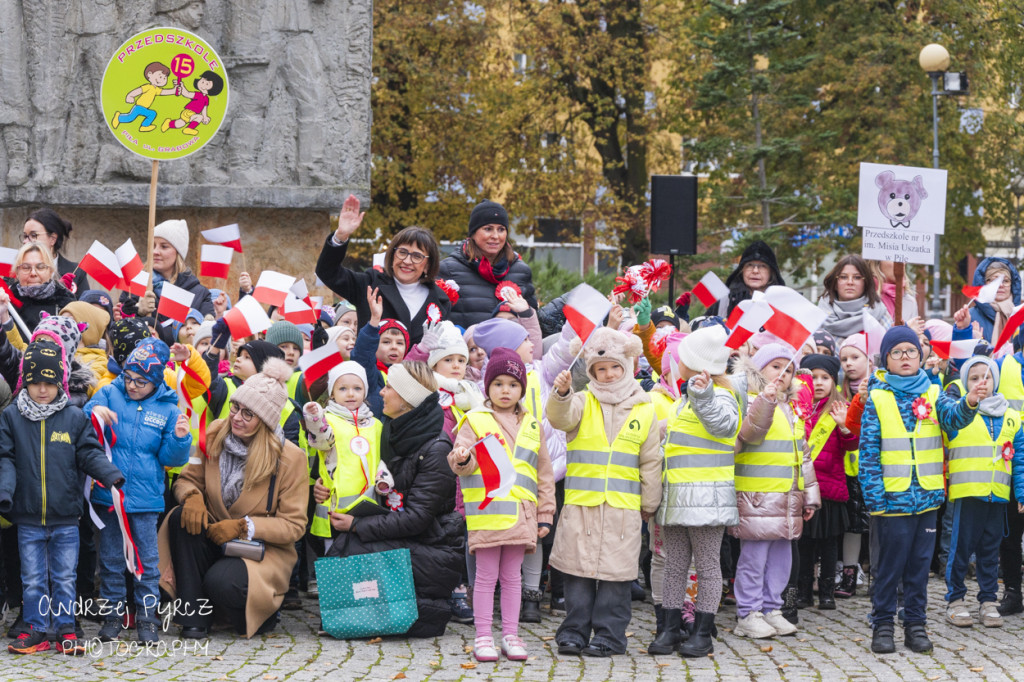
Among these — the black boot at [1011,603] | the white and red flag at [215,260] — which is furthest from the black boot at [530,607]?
the white and red flag at [215,260]

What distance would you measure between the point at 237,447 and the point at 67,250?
6.60 meters

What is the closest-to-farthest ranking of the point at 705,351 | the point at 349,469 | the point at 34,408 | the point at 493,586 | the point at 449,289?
the point at 34,408, the point at 705,351, the point at 493,586, the point at 349,469, the point at 449,289

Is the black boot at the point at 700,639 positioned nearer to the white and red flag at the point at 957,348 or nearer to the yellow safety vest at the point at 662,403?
the yellow safety vest at the point at 662,403

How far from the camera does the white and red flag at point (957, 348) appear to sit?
8.96 m

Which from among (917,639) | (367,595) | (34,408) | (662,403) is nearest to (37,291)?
(34,408)

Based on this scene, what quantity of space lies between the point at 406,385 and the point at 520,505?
2.96 ft

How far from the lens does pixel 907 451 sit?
737cm

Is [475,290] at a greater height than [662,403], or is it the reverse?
[475,290]

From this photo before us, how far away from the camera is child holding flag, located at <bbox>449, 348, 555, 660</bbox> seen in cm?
714

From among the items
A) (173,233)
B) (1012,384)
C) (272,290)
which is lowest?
(1012,384)

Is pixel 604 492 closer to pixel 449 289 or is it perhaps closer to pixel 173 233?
pixel 449 289

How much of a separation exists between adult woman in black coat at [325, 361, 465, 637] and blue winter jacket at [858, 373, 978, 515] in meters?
2.19

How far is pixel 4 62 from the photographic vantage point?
42.6 feet

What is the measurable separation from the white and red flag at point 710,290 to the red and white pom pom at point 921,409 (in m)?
3.09
